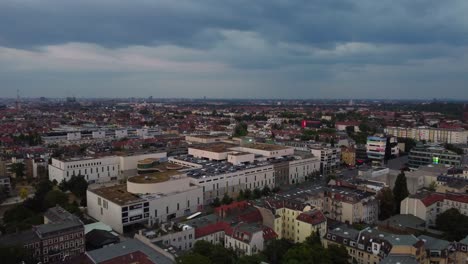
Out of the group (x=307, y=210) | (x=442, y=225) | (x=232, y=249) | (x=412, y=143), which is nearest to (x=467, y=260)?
(x=442, y=225)

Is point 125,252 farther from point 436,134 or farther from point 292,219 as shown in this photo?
point 436,134

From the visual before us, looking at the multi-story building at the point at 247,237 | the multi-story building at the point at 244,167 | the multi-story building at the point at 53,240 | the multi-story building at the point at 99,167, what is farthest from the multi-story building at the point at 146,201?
the multi-story building at the point at 99,167

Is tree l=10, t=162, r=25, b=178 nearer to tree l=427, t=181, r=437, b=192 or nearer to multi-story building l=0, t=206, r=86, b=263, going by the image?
multi-story building l=0, t=206, r=86, b=263

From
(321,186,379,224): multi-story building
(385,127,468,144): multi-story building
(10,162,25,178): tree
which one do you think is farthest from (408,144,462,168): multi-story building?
(10,162,25,178): tree

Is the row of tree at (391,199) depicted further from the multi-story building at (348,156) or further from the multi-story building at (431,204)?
the multi-story building at (348,156)

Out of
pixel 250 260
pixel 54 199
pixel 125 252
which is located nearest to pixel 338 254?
pixel 250 260

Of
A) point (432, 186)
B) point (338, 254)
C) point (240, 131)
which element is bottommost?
point (338, 254)
